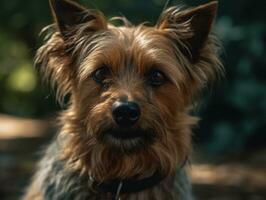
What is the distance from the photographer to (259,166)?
10414mm

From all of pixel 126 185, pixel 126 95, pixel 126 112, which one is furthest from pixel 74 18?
pixel 126 185

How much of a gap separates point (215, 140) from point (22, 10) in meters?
3.10

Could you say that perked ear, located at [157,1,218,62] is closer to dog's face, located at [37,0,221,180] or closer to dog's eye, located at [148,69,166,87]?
dog's face, located at [37,0,221,180]

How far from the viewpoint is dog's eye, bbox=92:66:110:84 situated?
654cm

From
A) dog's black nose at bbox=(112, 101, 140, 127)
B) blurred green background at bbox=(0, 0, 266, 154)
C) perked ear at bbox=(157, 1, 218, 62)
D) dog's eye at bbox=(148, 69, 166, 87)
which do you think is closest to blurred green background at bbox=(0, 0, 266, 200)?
blurred green background at bbox=(0, 0, 266, 154)

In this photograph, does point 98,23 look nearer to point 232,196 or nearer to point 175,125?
point 175,125

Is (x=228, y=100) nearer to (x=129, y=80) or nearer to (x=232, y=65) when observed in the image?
(x=232, y=65)

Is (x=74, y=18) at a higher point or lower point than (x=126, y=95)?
higher

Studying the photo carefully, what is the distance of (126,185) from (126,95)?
0.77m

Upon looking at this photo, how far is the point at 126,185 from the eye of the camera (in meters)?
6.55

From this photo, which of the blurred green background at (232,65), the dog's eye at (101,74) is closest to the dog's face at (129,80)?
the dog's eye at (101,74)

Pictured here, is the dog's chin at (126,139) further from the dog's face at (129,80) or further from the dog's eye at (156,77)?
the dog's eye at (156,77)

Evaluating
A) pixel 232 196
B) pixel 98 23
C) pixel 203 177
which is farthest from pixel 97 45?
pixel 203 177

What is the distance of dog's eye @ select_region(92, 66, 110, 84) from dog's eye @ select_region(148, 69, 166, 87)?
334 millimetres
